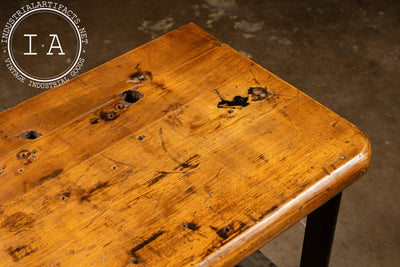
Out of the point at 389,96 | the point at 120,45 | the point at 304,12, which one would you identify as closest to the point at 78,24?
the point at 120,45

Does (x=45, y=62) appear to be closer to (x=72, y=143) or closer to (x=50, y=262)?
(x=72, y=143)

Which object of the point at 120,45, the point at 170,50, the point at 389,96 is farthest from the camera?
the point at 120,45

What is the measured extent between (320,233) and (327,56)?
4.85 feet

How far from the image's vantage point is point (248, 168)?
41.0 inches

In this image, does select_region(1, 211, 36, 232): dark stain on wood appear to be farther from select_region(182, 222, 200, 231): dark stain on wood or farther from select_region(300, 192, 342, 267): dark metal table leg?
select_region(300, 192, 342, 267): dark metal table leg

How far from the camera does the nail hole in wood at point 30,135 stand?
3.77 ft

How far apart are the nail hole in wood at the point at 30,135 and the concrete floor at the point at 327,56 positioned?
96cm

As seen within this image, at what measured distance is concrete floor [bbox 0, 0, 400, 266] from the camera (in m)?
1.86

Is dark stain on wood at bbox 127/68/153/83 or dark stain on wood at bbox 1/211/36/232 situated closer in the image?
dark stain on wood at bbox 1/211/36/232

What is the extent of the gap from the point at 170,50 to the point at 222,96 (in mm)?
223

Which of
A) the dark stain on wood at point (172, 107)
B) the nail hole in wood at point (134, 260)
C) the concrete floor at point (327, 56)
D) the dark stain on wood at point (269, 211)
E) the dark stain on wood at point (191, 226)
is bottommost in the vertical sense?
the concrete floor at point (327, 56)

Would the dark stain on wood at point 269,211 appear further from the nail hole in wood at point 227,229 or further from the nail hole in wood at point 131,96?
the nail hole in wood at point 131,96

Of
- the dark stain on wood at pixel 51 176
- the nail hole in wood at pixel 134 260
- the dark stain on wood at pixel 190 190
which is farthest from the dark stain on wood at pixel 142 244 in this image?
the dark stain on wood at pixel 51 176

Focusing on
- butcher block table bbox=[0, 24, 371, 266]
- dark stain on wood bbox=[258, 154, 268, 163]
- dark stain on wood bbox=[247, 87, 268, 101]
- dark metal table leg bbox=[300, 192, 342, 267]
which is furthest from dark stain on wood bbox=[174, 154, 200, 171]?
dark metal table leg bbox=[300, 192, 342, 267]
